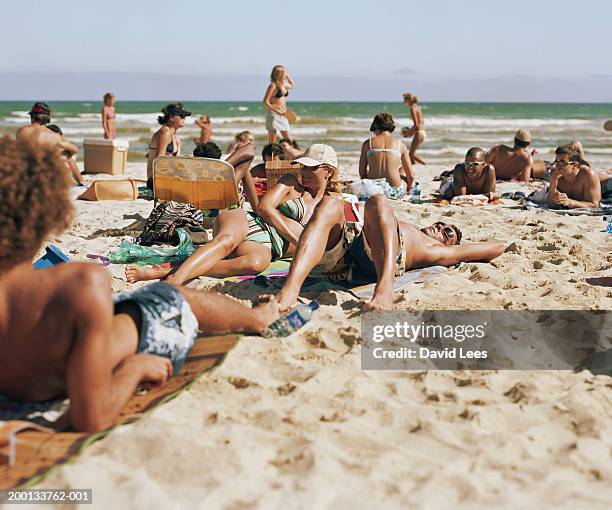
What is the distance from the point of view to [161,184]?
5855 mm

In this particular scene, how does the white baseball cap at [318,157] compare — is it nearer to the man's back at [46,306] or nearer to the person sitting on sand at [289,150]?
the man's back at [46,306]

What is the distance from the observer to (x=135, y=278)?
15.3ft

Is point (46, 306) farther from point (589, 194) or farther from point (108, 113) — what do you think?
point (108, 113)

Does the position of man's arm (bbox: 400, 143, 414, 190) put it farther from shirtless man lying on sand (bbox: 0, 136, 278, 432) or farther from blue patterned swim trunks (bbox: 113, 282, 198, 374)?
shirtless man lying on sand (bbox: 0, 136, 278, 432)

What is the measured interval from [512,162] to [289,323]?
7689mm

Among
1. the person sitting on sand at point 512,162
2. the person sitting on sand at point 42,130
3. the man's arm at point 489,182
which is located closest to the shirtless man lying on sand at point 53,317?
the person sitting on sand at point 42,130

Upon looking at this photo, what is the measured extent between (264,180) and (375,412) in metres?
4.84

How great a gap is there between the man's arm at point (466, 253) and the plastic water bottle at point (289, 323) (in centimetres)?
151

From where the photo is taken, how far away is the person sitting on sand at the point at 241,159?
5.75 metres

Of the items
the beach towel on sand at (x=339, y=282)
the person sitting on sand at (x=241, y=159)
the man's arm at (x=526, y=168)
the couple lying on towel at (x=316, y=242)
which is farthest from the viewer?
the man's arm at (x=526, y=168)

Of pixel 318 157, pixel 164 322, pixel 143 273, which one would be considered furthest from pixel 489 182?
pixel 164 322

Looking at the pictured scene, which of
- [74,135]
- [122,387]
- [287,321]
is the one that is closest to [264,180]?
[287,321]

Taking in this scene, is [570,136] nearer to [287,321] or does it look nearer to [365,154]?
[365,154]

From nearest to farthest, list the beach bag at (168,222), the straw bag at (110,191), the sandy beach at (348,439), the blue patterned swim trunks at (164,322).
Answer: the sandy beach at (348,439) < the blue patterned swim trunks at (164,322) < the beach bag at (168,222) < the straw bag at (110,191)
